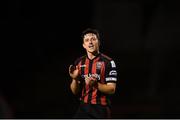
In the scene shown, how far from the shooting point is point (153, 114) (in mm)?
9727

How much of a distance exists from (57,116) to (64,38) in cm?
223

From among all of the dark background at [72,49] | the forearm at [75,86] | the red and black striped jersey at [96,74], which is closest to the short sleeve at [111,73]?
the red and black striped jersey at [96,74]

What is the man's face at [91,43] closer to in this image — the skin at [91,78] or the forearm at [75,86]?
the skin at [91,78]

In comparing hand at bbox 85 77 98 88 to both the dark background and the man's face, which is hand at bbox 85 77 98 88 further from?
the dark background

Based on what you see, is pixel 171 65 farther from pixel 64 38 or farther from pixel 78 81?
pixel 78 81

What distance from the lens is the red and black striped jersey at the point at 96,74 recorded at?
1.61m

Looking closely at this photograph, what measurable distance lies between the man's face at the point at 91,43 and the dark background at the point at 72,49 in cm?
662

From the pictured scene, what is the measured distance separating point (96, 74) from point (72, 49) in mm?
7158

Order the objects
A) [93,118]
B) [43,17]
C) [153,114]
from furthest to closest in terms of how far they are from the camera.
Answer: [153,114] < [43,17] < [93,118]

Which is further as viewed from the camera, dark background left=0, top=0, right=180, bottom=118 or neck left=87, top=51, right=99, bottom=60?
dark background left=0, top=0, right=180, bottom=118

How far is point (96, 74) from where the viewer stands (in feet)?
5.34

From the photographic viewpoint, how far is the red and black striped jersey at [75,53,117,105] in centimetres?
161

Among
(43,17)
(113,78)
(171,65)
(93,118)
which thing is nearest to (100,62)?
(113,78)

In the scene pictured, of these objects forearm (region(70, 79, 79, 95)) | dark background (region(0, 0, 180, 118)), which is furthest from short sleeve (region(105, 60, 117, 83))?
dark background (region(0, 0, 180, 118))
